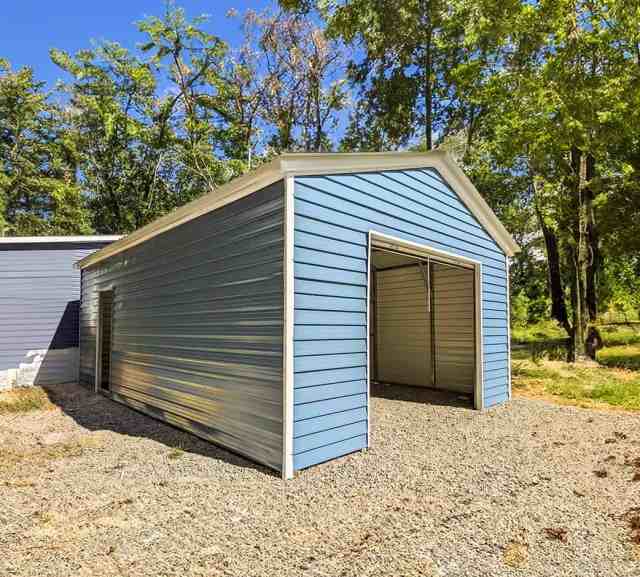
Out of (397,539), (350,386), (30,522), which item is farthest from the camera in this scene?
(350,386)

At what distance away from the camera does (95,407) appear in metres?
6.86

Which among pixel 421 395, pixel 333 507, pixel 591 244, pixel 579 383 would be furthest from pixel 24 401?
pixel 591 244

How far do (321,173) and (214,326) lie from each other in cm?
205

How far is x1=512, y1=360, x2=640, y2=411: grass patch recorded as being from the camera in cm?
744

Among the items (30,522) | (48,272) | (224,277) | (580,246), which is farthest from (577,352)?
(48,272)

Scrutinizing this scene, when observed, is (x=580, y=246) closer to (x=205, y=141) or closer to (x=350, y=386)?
(x=350, y=386)

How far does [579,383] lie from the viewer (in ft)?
28.9

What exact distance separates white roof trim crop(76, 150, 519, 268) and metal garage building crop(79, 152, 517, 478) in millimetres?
18

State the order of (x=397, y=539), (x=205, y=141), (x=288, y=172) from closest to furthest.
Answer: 1. (x=397, y=539)
2. (x=288, y=172)
3. (x=205, y=141)

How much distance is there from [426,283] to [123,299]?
5311 millimetres

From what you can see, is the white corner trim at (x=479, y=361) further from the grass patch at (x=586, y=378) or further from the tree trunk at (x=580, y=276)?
the tree trunk at (x=580, y=276)

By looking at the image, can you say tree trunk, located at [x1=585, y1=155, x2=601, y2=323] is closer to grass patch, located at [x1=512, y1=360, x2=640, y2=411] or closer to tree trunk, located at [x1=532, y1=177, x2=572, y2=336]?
tree trunk, located at [x1=532, y1=177, x2=572, y2=336]

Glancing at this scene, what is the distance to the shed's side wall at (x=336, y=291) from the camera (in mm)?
3922

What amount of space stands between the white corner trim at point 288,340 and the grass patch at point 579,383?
5.86 m
